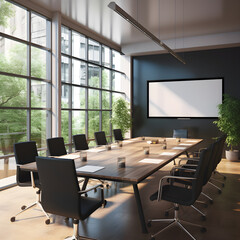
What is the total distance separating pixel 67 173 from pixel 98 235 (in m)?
1.21

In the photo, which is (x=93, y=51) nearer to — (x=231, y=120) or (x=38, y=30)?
(x=38, y=30)

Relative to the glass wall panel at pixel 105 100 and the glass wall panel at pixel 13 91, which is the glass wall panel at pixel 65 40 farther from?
the glass wall panel at pixel 105 100

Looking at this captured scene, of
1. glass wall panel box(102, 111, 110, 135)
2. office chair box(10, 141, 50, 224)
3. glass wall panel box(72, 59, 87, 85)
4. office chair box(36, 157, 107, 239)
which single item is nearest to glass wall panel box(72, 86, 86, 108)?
glass wall panel box(72, 59, 87, 85)

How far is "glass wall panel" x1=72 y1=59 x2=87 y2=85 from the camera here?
26.9 feet

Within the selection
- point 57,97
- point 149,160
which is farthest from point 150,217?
point 57,97

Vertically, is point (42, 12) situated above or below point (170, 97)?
above

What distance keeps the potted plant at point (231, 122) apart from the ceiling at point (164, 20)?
202 cm

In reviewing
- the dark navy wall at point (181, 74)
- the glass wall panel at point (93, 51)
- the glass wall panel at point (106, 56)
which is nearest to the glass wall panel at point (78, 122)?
the glass wall panel at point (93, 51)

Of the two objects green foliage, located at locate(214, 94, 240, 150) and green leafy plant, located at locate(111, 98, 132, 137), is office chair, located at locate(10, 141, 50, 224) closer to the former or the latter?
green leafy plant, located at locate(111, 98, 132, 137)

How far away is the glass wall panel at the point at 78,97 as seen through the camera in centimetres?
818

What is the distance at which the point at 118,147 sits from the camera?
5.84 metres

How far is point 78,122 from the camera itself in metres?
8.42

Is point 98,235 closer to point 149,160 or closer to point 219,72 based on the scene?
point 149,160

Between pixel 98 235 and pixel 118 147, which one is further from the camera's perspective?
pixel 118 147
